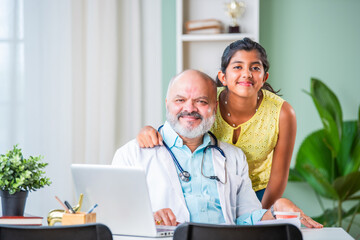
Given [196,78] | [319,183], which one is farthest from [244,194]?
[319,183]

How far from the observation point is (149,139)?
251cm

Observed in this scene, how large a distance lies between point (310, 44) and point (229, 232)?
3.25 m

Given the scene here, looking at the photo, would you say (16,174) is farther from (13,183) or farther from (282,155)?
(282,155)

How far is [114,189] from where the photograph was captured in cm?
181

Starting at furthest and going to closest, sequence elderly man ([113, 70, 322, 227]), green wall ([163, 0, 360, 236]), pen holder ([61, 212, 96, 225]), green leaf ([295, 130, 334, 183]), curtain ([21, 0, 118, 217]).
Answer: green wall ([163, 0, 360, 236]) < green leaf ([295, 130, 334, 183]) < curtain ([21, 0, 118, 217]) < elderly man ([113, 70, 322, 227]) < pen holder ([61, 212, 96, 225])

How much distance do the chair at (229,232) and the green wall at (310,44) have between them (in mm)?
3028

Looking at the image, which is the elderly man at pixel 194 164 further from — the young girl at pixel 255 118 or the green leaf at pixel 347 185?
the green leaf at pixel 347 185

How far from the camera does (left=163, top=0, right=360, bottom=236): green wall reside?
444 cm

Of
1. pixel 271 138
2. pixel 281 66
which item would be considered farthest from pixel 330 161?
pixel 271 138

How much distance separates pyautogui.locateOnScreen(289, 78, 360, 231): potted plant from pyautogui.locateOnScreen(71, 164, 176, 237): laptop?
8.28ft

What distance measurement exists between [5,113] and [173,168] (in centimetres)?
177

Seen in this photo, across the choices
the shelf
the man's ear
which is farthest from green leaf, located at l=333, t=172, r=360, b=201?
the man's ear

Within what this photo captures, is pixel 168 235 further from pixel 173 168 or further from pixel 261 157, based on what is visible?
pixel 261 157

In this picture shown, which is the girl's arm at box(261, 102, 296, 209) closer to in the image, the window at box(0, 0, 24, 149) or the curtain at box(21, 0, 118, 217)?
the curtain at box(21, 0, 118, 217)
